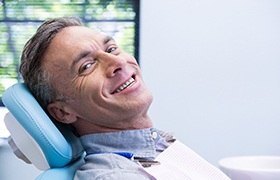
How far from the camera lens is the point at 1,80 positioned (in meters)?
2.59

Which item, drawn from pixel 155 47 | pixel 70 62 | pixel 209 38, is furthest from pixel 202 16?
pixel 70 62

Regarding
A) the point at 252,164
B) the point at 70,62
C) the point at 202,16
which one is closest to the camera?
the point at 70,62

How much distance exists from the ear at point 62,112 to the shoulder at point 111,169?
0.54ft

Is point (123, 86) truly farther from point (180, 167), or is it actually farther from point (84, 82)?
point (180, 167)

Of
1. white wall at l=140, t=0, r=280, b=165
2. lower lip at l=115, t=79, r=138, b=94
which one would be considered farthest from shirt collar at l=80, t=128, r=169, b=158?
white wall at l=140, t=0, r=280, b=165

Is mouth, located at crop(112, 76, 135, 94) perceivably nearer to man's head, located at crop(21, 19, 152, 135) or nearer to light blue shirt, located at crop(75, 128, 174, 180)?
man's head, located at crop(21, 19, 152, 135)

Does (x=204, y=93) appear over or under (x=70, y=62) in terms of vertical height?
under

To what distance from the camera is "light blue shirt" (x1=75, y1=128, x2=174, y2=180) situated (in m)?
0.99

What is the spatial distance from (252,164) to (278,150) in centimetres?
48

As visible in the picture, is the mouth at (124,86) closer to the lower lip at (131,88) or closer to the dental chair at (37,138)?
the lower lip at (131,88)

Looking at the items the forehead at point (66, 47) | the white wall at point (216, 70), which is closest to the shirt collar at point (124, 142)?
the forehead at point (66, 47)

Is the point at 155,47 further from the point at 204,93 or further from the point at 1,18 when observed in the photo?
the point at 1,18

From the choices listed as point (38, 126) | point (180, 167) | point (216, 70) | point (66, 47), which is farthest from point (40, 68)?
point (216, 70)

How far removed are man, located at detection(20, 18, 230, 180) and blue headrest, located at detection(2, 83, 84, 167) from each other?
7cm
